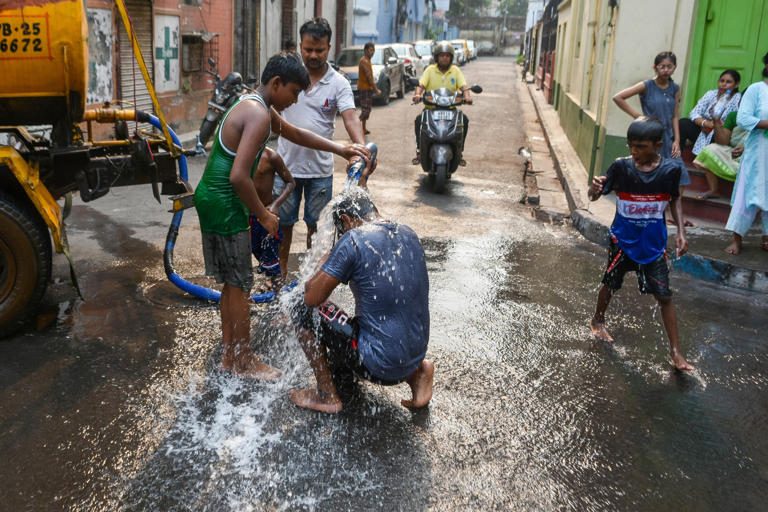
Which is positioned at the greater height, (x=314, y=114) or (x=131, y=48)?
(x=131, y=48)

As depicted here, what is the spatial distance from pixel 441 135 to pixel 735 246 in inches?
153

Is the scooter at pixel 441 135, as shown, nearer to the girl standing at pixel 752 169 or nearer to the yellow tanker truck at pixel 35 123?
the girl standing at pixel 752 169

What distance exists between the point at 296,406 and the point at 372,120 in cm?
1412

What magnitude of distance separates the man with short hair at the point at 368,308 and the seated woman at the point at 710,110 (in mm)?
5697

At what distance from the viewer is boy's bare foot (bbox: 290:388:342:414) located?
3605 millimetres

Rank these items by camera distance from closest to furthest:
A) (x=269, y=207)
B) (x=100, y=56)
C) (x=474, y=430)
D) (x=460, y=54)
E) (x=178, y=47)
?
(x=474, y=430) < (x=269, y=207) < (x=100, y=56) < (x=178, y=47) < (x=460, y=54)

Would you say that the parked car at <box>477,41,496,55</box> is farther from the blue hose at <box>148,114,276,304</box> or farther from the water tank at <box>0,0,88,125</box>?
the water tank at <box>0,0,88,125</box>

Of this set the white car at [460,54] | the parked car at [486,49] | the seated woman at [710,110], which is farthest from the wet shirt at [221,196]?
the parked car at [486,49]

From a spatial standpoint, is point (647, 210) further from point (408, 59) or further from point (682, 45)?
point (408, 59)

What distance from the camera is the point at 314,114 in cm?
529

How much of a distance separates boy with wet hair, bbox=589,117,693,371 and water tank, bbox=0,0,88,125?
3.25 m

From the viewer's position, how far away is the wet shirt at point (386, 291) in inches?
129

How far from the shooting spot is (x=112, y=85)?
431 inches

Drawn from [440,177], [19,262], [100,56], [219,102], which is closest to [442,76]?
[440,177]
